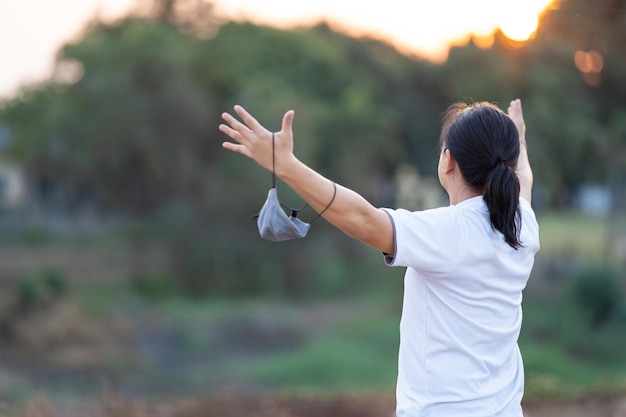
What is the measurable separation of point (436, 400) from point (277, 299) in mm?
15871

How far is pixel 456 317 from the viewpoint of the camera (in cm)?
209

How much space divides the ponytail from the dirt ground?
5.35 metres

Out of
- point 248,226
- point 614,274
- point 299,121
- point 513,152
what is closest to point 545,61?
point 614,274

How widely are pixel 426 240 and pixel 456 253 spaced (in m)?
0.09

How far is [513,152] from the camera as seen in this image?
2.20 m

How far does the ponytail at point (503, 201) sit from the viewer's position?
6.97 feet

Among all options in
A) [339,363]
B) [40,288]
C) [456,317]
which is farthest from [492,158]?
[40,288]

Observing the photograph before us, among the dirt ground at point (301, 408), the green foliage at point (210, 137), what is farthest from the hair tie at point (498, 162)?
the green foliage at point (210, 137)

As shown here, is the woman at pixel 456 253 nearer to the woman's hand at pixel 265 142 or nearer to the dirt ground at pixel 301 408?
the woman's hand at pixel 265 142

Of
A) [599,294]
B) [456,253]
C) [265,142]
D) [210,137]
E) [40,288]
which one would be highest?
[210,137]

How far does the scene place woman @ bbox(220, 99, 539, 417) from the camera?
199 cm

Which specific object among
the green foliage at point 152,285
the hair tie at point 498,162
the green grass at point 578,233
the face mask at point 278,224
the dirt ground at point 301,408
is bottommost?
the dirt ground at point 301,408

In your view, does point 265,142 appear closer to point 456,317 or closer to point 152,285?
point 456,317

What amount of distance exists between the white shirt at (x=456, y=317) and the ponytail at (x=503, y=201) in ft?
0.06
